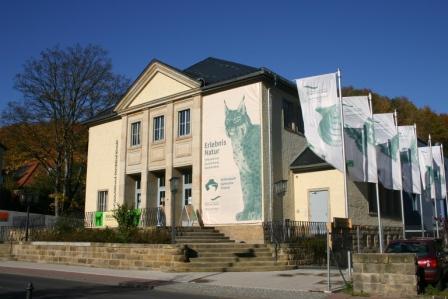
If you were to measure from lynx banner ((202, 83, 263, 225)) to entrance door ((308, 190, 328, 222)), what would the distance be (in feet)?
10.5

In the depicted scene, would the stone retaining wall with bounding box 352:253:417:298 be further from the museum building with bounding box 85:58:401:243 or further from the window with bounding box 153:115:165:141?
the window with bounding box 153:115:165:141

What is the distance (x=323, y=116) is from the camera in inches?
733

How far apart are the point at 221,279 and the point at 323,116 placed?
23.4ft

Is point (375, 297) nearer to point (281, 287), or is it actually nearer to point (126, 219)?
point (281, 287)

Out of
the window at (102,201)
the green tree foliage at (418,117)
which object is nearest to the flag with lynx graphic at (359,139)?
the window at (102,201)

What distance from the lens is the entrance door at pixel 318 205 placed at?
24.5 meters

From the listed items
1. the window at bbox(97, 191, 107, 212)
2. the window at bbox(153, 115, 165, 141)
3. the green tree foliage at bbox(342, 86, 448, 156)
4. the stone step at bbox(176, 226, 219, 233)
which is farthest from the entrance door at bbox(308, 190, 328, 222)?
the green tree foliage at bbox(342, 86, 448, 156)

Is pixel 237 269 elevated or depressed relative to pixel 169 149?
depressed

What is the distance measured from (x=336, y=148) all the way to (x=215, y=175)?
27.2ft

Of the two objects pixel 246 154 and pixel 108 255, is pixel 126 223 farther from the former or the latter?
pixel 246 154

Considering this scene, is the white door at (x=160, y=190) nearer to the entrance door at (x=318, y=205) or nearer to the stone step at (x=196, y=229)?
the stone step at (x=196, y=229)

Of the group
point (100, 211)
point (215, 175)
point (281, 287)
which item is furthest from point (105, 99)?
point (281, 287)

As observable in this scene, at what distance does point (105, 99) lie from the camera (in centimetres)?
4131

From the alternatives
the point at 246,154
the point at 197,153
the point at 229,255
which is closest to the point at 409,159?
the point at 246,154
